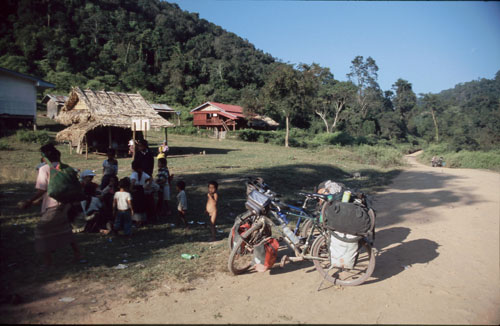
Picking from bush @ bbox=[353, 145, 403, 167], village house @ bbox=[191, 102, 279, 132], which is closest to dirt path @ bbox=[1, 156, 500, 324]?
bush @ bbox=[353, 145, 403, 167]

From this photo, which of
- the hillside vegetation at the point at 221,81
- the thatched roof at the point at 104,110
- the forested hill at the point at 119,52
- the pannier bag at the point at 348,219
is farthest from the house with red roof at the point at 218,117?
the pannier bag at the point at 348,219

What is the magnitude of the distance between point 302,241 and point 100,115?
16.0 metres

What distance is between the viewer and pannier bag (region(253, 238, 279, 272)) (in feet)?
14.7

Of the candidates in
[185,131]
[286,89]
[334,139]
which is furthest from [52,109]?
[334,139]

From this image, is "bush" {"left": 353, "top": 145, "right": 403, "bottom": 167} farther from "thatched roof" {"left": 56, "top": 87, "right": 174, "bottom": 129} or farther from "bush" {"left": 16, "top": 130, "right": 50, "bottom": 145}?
"bush" {"left": 16, "top": 130, "right": 50, "bottom": 145}

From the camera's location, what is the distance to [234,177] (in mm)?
11805

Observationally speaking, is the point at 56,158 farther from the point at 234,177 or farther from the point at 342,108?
the point at 342,108

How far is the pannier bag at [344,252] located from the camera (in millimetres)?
4164

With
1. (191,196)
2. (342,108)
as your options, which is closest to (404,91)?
(342,108)

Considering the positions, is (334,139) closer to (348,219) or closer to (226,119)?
(226,119)

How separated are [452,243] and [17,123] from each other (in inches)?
1105

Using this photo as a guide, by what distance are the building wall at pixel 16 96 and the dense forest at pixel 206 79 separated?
68.2 ft

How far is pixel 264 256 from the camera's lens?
14.8 feet

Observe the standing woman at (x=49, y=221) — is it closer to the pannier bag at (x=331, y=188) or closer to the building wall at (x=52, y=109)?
the pannier bag at (x=331, y=188)
